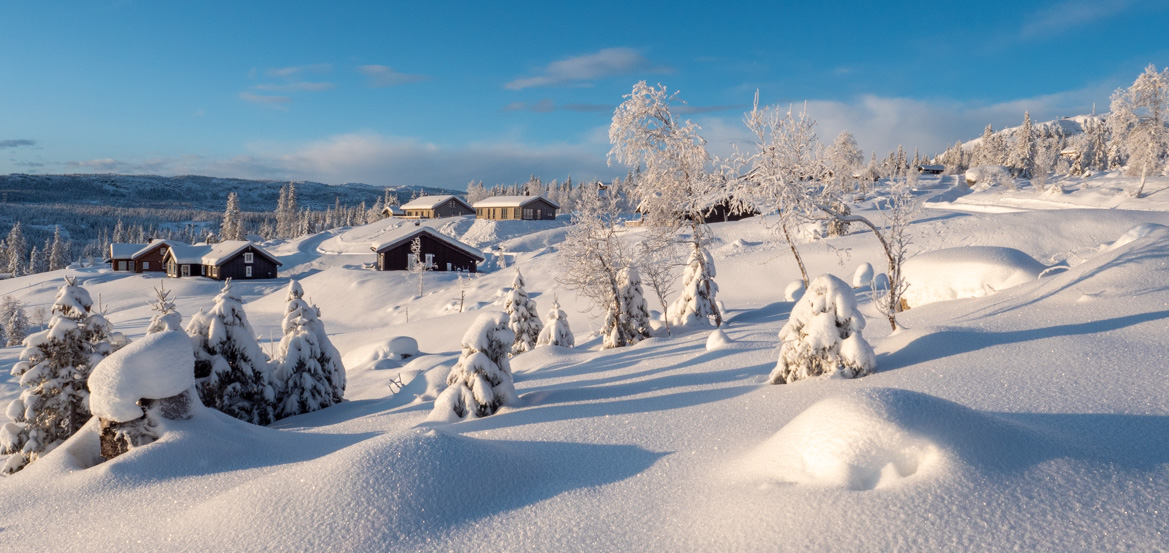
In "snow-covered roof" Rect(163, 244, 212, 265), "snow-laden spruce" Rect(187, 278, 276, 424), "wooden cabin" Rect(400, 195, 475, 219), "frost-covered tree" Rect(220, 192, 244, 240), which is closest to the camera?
"snow-laden spruce" Rect(187, 278, 276, 424)

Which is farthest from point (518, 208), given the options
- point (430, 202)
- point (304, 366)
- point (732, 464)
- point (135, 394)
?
point (732, 464)

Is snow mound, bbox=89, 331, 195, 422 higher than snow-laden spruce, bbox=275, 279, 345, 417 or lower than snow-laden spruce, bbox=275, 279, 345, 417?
higher

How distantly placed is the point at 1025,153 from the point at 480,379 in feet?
395

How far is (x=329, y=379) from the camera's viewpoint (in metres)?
17.5

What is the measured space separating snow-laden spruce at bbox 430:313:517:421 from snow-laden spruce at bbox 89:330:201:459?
14.0 ft

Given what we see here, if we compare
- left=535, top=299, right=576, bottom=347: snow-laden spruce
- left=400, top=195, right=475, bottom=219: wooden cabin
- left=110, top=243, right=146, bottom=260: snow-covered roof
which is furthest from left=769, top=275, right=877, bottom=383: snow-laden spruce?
left=400, top=195, right=475, bottom=219: wooden cabin

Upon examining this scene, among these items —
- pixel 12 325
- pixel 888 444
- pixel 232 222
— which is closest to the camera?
pixel 888 444

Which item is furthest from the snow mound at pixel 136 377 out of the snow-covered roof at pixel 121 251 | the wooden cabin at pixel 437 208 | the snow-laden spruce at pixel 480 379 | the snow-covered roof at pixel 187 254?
the wooden cabin at pixel 437 208

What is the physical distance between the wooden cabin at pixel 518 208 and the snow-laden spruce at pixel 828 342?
296ft

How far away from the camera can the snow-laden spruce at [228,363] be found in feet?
50.1

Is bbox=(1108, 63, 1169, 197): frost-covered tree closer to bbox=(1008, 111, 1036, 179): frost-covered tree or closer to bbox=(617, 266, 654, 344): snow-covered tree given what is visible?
bbox=(1008, 111, 1036, 179): frost-covered tree

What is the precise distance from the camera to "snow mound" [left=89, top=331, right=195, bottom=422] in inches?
323

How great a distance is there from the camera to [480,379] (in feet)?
37.6

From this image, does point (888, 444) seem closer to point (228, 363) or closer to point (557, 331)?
point (228, 363)
